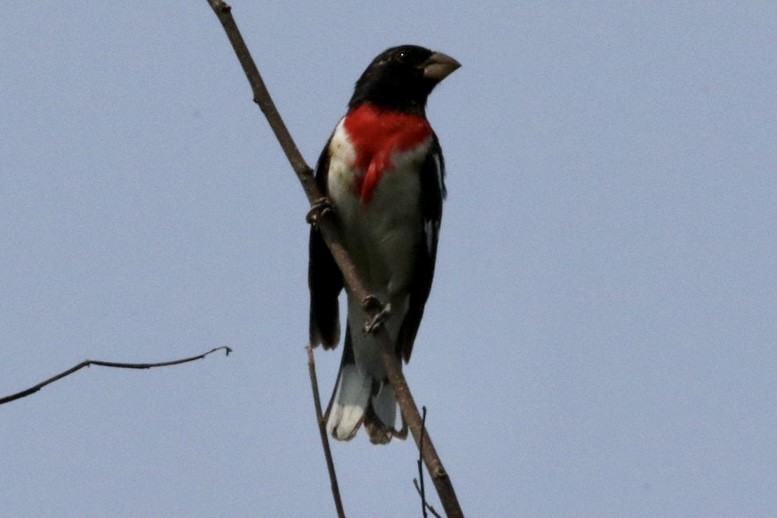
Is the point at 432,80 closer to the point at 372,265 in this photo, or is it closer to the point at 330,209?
the point at 372,265

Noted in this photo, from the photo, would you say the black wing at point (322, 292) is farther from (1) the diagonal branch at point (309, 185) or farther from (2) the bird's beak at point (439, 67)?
(1) the diagonal branch at point (309, 185)

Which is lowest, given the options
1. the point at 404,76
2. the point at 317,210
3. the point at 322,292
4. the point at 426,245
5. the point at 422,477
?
the point at 422,477

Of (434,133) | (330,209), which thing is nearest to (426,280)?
(434,133)

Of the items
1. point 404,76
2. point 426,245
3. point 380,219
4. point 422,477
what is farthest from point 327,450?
point 404,76

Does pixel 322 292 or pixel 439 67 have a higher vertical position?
pixel 439 67

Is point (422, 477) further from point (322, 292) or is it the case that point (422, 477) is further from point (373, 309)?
point (322, 292)

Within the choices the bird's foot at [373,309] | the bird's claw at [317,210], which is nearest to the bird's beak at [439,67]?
the bird's claw at [317,210]
